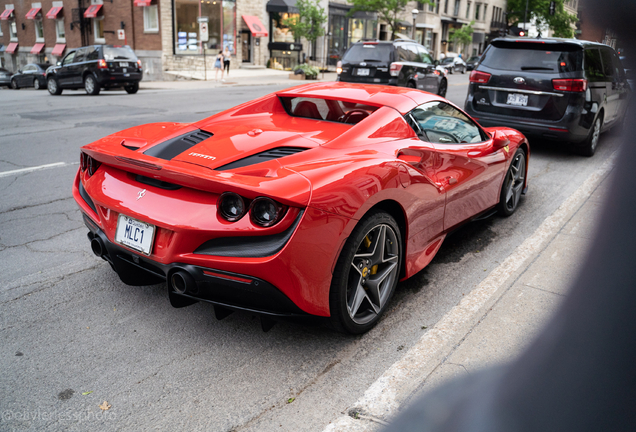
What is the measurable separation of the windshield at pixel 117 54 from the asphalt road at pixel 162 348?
1672 cm

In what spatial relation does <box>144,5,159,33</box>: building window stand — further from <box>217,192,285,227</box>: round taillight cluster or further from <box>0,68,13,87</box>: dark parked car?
<box>217,192,285,227</box>: round taillight cluster

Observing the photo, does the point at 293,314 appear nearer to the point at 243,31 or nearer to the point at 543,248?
the point at 543,248

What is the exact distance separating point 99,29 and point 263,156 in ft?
122

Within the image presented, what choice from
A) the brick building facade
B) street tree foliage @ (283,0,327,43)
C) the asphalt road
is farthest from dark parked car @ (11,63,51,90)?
the asphalt road

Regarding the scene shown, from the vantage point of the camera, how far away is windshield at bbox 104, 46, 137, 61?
19.8 m

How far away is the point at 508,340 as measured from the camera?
304cm

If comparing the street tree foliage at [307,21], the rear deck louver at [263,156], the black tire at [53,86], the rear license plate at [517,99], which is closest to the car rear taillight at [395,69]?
the rear license plate at [517,99]

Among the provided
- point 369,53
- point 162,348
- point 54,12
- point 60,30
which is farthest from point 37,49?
point 162,348

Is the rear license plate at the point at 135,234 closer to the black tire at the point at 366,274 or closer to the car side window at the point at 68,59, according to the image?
the black tire at the point at 366,274

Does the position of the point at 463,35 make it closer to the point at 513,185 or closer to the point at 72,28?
the point at 72,28

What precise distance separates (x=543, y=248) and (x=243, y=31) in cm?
3336

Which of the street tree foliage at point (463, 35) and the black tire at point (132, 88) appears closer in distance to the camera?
the black tire at point (132, 88)

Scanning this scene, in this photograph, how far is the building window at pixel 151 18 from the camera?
101 feet

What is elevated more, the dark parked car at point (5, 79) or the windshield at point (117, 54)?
the windshield at point (117, 54)
